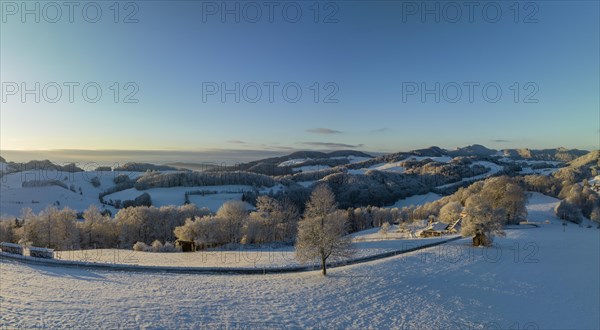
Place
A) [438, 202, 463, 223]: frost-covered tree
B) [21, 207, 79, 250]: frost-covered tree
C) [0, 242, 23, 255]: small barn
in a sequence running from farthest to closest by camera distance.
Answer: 1. [438, 202, 463, 223]: frost-covered tree
2. [21, 207, 79, 250]: frost-covered tree
3. [0, 242, 23, 255]: small barn

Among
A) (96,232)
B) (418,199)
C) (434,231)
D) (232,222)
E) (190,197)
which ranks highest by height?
(232,222)

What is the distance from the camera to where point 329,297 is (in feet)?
91.6

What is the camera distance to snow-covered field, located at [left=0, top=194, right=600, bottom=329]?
21.7 metres

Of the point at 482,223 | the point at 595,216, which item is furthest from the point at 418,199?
the point at 482,223

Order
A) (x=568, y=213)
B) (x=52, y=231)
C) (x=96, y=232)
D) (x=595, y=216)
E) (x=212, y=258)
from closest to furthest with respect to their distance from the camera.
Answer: (x=212, y=258) → (x=52, y=231) → (x=96, y=232) → (x=568, y=213) → (x=595, y=216)

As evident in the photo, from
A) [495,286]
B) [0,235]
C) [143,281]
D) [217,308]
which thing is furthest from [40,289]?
[0,235]

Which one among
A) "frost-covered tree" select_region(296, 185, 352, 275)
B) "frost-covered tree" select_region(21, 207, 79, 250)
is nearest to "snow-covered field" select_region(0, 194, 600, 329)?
"frost-covered tree" select_region(296, 185, 352, 275)

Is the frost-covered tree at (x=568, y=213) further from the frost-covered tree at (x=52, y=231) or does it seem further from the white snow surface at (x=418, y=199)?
the frost-covered tree at (x=52, y=231)

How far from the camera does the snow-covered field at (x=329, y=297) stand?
21672 millimetres

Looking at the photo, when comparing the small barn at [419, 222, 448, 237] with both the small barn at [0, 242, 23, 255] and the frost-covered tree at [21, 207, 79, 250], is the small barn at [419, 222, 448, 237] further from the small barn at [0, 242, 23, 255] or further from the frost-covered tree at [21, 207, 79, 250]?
the frost-covered tree at [21, 207, 79, 250]

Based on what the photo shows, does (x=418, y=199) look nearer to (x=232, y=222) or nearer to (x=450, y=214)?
(x=450, y=214)

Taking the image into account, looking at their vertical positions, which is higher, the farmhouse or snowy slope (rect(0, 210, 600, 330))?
snowy slope (rect(0, 210, 600, 330))

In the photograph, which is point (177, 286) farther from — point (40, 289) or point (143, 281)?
point (40, 289)

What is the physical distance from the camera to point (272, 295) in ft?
90.8
